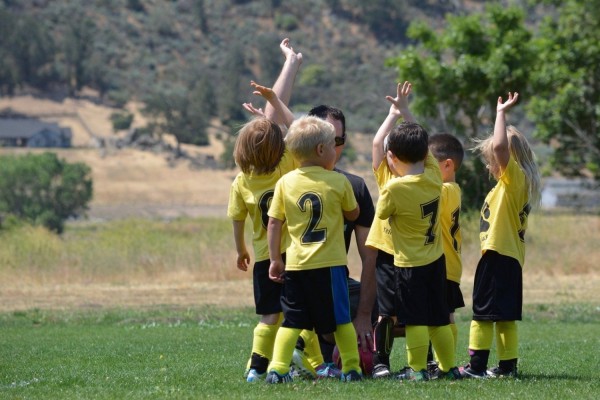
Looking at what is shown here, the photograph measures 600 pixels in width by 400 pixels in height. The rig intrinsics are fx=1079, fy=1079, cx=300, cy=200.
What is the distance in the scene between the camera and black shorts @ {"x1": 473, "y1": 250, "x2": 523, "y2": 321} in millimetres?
7934

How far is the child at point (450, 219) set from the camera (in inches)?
324

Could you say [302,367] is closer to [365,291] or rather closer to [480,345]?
[365,291]

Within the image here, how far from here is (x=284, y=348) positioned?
7352 mm

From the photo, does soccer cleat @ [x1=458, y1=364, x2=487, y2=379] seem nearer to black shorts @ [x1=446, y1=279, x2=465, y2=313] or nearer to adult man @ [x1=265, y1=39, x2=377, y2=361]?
black shorts @ [x1=446, y1=279, x2=465, y2=313]

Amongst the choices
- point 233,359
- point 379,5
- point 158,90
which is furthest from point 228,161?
point 233,359

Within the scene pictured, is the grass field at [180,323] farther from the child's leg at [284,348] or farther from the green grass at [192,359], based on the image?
the child's leg at [284,348]

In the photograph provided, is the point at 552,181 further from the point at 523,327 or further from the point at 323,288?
the point at 323,288

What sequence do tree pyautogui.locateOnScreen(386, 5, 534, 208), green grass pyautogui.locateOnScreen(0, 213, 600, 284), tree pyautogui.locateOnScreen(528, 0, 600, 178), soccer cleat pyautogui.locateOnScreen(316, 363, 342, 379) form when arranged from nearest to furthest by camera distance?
soccer cleat pyautogui.locateOnScreen(316, 363, 342, 379) < green grass pyautogui.locateOnScreen(0, 213, 600, 284) < tree pyautogui.locateOnScreen(386, 5, 534, 208) < tree pyautogui.locateOnScreen(528, 0, 600, 178)

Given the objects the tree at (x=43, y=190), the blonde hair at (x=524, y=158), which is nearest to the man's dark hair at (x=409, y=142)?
the blonde hair at (x=524, y=158)

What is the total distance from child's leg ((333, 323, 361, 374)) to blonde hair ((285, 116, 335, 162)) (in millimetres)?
1215

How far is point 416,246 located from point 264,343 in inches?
51.2

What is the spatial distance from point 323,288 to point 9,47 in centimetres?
10236

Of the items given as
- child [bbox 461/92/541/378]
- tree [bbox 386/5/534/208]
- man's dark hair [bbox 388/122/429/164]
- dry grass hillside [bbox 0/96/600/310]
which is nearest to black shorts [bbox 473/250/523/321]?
A: child [bbox 461/92/541/378]

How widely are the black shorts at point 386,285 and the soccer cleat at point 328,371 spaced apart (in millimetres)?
525
